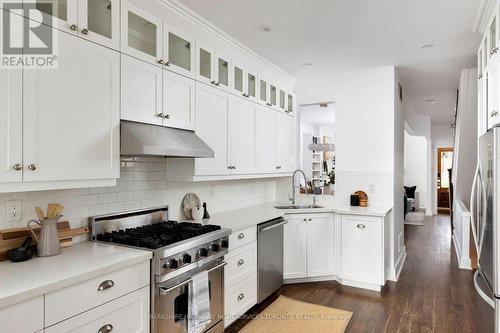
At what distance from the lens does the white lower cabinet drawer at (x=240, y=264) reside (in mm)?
2705

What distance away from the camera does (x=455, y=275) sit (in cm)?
422

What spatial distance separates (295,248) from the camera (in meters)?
3.73

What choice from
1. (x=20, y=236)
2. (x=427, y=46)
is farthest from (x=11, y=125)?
(x=427, y=46)

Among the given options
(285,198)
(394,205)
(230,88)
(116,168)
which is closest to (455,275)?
(394,205)

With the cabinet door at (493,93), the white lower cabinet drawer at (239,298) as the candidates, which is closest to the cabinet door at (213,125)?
the white lower cabinet drawer at (239,298)

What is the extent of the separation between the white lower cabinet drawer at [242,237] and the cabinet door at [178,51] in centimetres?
145

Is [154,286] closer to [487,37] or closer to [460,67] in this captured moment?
[487,37]

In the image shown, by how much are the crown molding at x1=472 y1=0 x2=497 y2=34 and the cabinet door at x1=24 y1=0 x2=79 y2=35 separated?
9.65 ft

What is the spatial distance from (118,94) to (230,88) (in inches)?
53.6

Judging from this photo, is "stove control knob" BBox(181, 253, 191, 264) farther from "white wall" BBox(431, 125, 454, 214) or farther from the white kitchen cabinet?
"white wall" BBox(431, 125, 454, 214)

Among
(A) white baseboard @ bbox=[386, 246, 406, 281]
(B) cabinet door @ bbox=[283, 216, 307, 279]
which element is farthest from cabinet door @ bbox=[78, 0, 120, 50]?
(A) white baseboard @ bbox=[386, 246, 406, 281]

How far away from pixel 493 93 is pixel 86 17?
Answer: 3.09 meters

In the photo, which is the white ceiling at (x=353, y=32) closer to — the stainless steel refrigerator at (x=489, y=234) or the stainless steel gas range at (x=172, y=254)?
the stainless steel refrigerator at (x=489, y=234)

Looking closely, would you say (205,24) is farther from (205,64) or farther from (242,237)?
(242,237)
